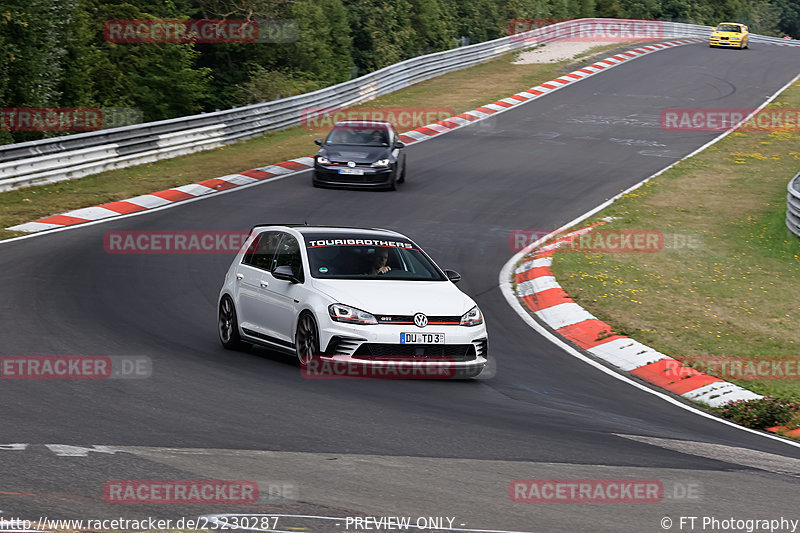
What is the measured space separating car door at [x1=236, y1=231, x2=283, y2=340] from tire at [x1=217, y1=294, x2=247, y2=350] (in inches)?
5.5

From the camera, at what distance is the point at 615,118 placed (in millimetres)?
37812

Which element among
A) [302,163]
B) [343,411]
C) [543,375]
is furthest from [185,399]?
[302,163]

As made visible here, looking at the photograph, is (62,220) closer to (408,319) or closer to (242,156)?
(242,156)

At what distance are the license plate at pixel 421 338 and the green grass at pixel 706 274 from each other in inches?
148

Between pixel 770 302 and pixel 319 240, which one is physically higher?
pixel 319 240

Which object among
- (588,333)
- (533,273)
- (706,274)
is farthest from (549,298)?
(706,274)

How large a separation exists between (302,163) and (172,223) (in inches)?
329

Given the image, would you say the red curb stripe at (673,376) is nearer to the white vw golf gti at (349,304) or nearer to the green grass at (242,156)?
the white vw golf gti at (349,304)

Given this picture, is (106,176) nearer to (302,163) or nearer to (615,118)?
(302,163)

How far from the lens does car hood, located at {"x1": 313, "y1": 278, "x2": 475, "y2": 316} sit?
10.9 m

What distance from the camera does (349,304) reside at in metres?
10.9

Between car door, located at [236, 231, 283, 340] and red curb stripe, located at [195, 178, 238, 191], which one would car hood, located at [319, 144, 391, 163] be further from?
car door, located at [236, 231, 283, 340]

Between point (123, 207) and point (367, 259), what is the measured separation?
11.5m

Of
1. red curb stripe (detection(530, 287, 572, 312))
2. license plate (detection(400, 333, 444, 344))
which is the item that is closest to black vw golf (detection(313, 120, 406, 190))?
red curb stripe (detection(530, 287, 572, 312))
